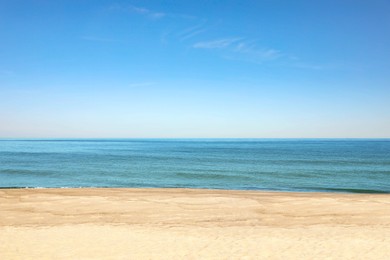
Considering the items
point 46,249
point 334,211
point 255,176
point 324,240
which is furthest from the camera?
point 255,176

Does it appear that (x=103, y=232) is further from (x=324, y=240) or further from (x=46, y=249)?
(x=324, y=240)

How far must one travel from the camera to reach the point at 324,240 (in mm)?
10898

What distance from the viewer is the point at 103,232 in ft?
38.8

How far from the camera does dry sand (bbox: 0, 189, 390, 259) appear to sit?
978 centimetres

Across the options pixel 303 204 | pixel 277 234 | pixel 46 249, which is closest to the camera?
pixel 46 249

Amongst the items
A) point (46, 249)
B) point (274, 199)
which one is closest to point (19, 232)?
point (46, 249)

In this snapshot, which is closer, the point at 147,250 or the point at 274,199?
the point at 147,250

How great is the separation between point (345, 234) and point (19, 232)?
12.0m

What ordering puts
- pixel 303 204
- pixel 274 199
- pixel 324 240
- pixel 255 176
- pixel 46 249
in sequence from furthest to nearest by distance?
pixel 255 176 < pixel 274 199 < pixel 303 204 < pixel 324 240 < pixel 46 249

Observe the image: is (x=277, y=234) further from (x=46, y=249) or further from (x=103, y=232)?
(x=46, y=249)

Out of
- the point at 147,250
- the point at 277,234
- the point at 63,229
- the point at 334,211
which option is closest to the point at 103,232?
the point at 63,229

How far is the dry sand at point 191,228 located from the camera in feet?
32.1

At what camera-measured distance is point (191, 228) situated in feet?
40.9

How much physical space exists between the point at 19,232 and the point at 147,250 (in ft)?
17.3
